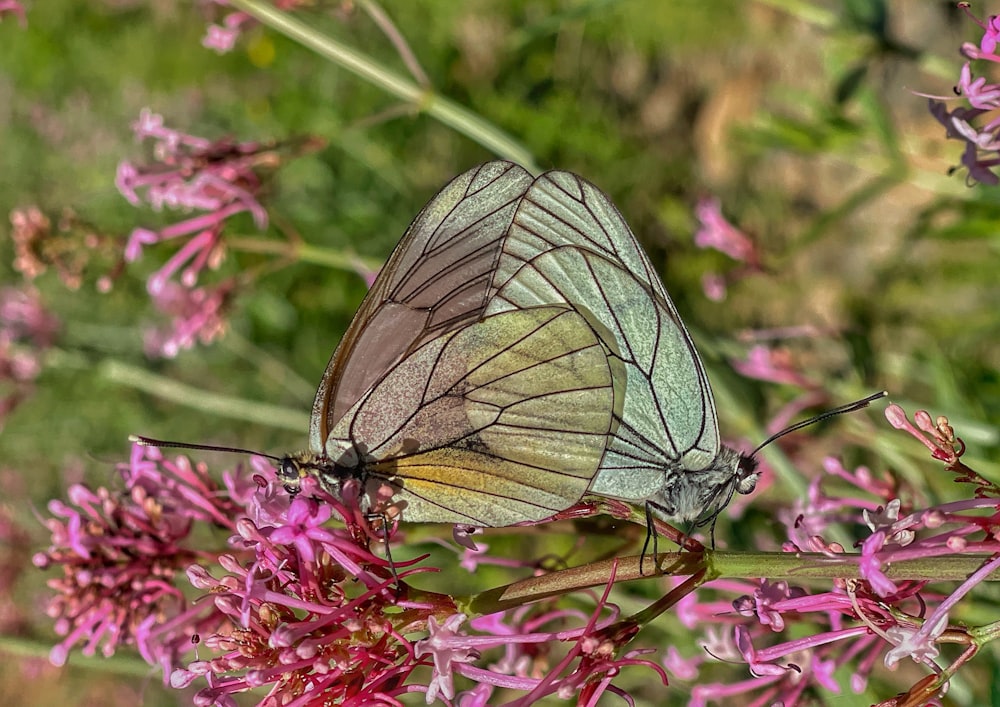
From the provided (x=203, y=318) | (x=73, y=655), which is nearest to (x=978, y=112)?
(x=203, y=318)

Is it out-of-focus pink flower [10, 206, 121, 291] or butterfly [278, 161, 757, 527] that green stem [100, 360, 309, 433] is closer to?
out-of-focus pink flower [10, 206, 121, 291]

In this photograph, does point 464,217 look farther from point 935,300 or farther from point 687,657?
point 935,300

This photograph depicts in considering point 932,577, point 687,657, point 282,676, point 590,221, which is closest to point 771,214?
point 687,657

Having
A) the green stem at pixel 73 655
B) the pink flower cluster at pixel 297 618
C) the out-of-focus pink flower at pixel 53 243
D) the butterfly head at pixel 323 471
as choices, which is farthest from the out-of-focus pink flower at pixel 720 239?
the green stem at pixel 73 655

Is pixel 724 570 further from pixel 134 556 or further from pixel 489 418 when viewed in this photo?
pixel 134 556

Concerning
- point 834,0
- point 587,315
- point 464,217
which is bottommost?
point 587,315

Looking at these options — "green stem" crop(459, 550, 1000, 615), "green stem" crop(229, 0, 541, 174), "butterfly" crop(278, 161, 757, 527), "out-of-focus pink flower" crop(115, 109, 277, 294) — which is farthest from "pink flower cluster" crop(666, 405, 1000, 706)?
"out-of-focus pink flower" crop(115, 109, 277, 294)

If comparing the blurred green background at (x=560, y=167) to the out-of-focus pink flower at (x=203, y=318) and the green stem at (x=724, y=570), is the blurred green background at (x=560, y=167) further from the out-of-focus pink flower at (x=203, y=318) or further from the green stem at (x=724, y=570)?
the green stem at (x=724, y=570)
